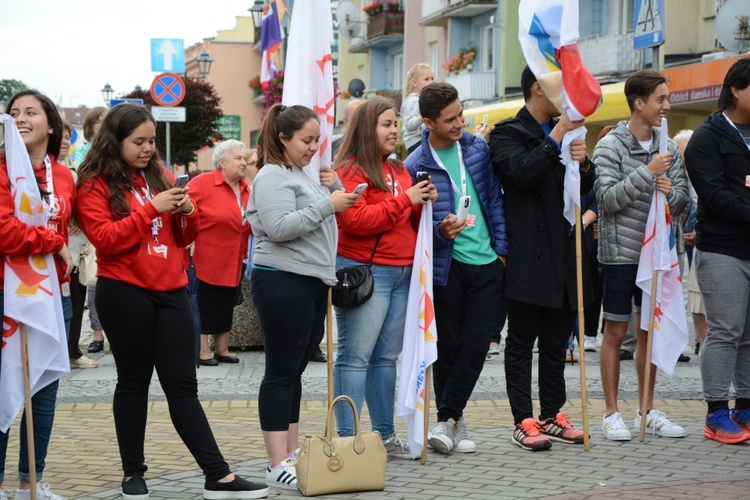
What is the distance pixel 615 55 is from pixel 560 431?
22.4 m

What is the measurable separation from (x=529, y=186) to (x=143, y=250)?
7.50 feet

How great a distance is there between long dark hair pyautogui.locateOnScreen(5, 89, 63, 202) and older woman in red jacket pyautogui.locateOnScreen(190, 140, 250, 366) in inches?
183

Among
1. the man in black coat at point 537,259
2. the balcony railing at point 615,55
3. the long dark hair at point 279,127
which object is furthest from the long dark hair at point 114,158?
the balcony railing at point 615,55

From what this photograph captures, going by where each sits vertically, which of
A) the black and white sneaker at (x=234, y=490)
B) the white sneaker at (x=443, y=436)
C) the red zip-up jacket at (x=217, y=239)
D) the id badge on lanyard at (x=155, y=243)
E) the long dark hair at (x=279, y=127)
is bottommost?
the white sneaker at (x=443, y=436)

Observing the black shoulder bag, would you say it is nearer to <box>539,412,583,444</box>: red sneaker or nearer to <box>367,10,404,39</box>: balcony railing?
<box>539,412,583,444</box>: red sneaker

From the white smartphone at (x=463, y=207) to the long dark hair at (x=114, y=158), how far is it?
1803 mm

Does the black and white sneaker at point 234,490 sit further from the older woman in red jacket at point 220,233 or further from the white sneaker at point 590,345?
the white sneaker at point 590,345

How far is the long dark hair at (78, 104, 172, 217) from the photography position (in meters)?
5.54

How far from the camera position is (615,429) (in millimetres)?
7012

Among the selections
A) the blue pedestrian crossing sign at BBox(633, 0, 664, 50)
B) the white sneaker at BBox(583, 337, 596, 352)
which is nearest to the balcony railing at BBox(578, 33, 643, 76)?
the blue pedestrian crossing sign at BBox(633, 0, 664, 50)

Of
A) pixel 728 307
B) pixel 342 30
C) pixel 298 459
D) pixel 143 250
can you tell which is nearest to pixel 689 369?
pixel 728 307

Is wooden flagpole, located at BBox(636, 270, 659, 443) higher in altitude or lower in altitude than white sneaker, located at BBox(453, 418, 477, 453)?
higher

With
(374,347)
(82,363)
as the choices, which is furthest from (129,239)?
(82,363)

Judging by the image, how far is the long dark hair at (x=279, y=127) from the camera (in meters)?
5.87
